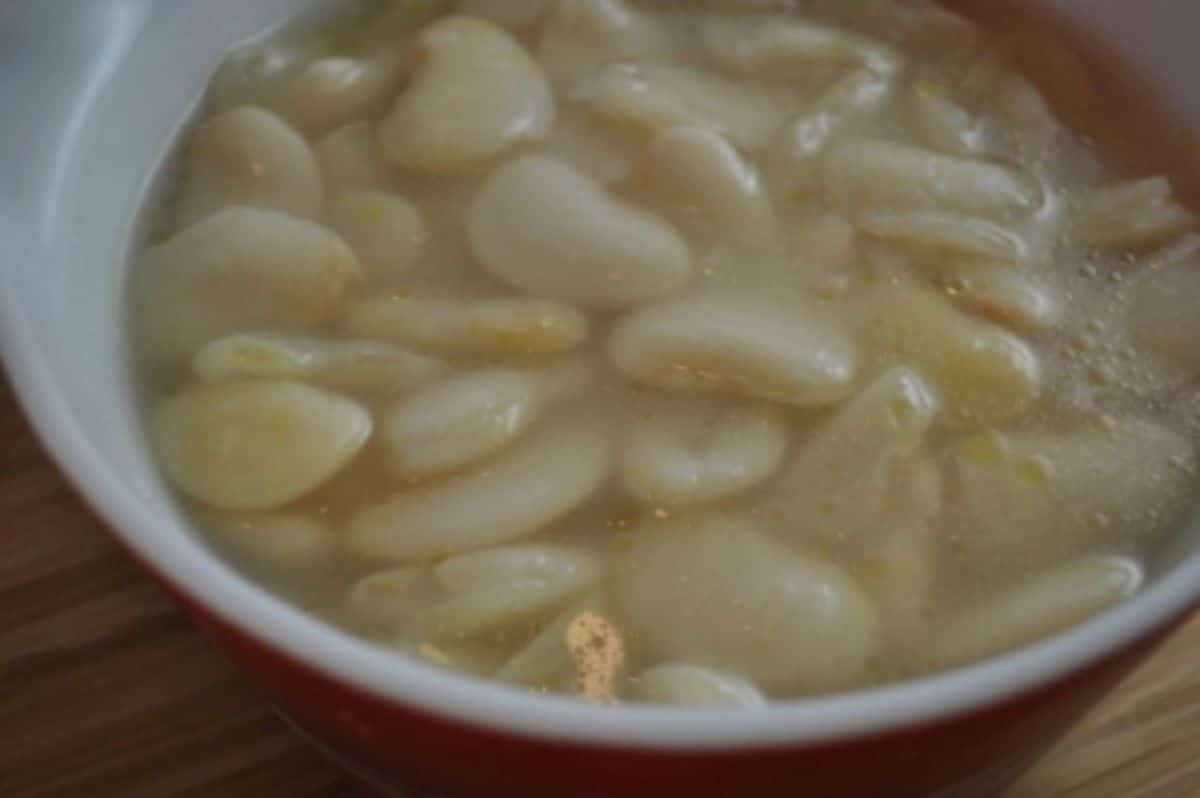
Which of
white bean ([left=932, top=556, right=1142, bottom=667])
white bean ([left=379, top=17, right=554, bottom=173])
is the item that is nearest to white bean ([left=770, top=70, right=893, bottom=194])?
white bean ([left=379, top=17, right=554, bottom=173])

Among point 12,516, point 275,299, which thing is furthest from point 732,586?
point 12,516

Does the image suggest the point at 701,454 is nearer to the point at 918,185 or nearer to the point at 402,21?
the point at 918,185

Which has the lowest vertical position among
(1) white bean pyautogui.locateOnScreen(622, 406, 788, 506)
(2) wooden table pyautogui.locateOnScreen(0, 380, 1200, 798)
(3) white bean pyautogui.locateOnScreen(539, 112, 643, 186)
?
(2) wooden table pyautogui.locateOnScreen(0, 380, 1200, 798)

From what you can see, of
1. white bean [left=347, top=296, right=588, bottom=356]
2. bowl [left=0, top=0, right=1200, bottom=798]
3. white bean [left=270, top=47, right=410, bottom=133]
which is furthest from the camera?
white bean [left=270, top=47, right=410, bottom=133]

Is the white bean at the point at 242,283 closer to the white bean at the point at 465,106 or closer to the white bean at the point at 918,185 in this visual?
the white bean at the point at 465,106

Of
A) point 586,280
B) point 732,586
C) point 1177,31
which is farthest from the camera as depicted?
point 1177,31

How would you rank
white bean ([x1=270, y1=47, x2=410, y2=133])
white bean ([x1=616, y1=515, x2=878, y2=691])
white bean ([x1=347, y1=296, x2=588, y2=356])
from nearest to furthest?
white bean ([x1=616, y1=515, x2=878, y2=691]), white bean ([x1=347, y1=296, x2=588, y2=356]), white bean ([x1=270, y1=47, x2=410, y2=133])

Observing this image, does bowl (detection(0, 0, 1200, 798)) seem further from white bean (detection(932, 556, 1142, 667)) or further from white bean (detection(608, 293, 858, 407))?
white bean (detection(608, 293, 858, 407))

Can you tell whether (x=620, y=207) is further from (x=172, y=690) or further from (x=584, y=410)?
(x=172, y=690)
